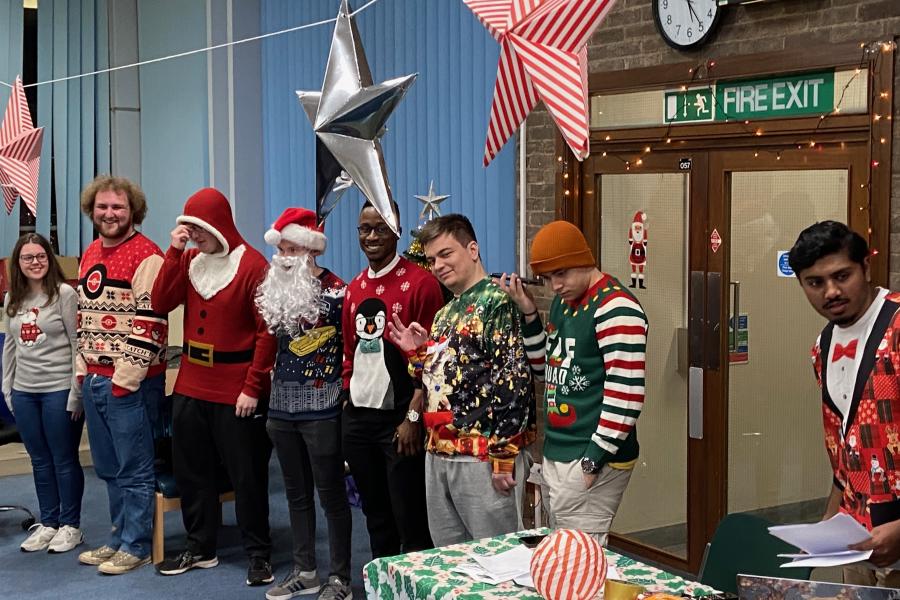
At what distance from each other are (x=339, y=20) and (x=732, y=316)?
2.10m

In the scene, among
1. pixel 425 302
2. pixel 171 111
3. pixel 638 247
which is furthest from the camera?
pixel 171 111

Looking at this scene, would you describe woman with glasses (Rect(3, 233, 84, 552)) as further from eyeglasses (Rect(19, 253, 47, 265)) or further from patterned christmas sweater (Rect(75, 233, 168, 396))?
patterned christmas sweater (Rect(75, 233, 168, 396))

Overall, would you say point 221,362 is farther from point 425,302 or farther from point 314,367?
point 425,302

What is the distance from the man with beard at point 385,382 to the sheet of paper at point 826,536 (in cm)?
181

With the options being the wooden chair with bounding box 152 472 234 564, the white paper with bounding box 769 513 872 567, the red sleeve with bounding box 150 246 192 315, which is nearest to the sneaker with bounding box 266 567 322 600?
the wooden chair with bounding box 152 472 234 564

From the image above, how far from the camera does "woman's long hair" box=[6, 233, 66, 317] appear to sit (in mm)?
5250

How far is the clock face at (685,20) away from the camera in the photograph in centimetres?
450

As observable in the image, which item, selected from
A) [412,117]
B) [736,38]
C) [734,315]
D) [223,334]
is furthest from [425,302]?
[412,117]

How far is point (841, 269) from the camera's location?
9.14ft

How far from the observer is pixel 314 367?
452cm

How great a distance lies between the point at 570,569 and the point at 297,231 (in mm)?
2287

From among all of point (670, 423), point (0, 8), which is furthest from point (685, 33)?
point (0, 8)

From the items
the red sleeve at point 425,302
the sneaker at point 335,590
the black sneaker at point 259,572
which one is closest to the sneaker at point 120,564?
the black sneaker at point 259,572

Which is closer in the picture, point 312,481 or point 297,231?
point 297,231
